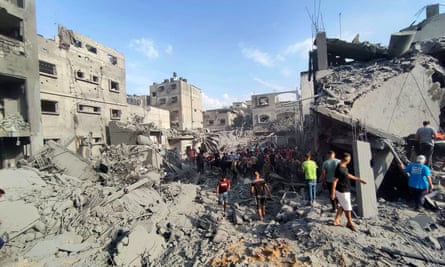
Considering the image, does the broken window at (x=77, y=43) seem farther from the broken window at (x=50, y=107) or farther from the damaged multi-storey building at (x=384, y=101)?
the damaged multi-storey building at (x=384, y=101)

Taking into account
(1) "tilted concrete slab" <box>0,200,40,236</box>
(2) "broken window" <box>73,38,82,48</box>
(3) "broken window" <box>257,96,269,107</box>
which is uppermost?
(2) "broken window" <box>73,38,82,48</box>

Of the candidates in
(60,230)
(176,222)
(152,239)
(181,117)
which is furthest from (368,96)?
(181,117)

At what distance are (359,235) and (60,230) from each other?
320 inches

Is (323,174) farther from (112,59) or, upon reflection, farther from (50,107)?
(112,59)

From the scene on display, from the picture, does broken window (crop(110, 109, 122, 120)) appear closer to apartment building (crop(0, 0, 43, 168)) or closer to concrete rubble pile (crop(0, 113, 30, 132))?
apartment building (crop(0, 0, 43, 168))

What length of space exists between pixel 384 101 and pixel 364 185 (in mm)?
4908

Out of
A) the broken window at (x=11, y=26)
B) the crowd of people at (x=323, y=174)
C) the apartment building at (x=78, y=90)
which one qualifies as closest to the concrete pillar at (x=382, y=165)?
the crowd of people at (x=323, y=174)

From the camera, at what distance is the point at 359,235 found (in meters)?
4.90

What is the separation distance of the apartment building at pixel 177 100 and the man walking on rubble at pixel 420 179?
33.1 metres

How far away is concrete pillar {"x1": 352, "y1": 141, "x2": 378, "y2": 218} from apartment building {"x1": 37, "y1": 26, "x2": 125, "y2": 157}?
17.3m

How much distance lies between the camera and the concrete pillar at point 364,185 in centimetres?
580

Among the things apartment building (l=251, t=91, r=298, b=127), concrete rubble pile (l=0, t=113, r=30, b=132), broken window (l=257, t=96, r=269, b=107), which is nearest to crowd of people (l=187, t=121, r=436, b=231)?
concrete rubble pile (l=0, t=113, r=30, b=132)

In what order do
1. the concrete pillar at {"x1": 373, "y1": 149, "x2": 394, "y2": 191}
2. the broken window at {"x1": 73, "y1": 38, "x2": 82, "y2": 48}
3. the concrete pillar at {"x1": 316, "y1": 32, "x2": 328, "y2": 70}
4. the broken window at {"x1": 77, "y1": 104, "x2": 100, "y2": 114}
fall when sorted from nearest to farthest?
the concrete pillar at {"x1": 373, "y1": 149, "x2": 394, "y2": 191} → the concrete pillar at {"x1": 316, "y1": 32, "x2": 328, "y2": 70} → the broken window at {"x1": 77, "y1": 104, "x2": 100, "y2": 114} → the broken window at {"x1": 73, "y1": 38, "x2": 82, "y2": 48}

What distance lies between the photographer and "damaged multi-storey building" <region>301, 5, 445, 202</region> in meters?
7.34
